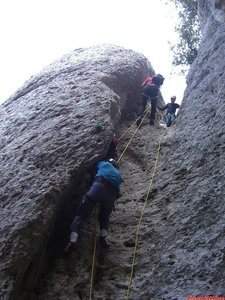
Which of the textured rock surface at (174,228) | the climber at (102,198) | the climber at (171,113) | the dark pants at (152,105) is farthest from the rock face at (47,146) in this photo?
the climber at (171,113)

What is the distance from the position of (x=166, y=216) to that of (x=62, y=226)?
2045 mm

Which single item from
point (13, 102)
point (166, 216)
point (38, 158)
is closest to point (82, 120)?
point (38, 158)

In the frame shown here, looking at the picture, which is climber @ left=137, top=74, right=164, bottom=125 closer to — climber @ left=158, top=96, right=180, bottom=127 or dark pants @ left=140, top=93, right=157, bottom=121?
dark pants @ left=140, top=93, right=157, bottom=121

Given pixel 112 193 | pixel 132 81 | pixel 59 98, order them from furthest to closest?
pixel 132 81, pixel 59 98, pixel 112 193

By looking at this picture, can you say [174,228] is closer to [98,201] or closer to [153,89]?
[98,201]

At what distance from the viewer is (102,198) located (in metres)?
7.53

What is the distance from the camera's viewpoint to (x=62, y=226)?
788 centimetres

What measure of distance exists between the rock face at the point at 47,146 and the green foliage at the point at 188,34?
7.54 metres

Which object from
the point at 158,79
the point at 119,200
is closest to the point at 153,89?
the point at 158,79

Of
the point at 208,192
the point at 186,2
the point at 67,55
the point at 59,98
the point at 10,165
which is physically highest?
the point at 186,2

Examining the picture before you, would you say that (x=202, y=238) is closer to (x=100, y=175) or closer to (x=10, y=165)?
→ (x=100, y=175)

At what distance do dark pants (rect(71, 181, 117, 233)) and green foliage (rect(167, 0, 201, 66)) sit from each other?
1379cm

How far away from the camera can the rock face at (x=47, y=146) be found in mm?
6582

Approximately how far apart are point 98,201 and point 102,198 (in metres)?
0.10
